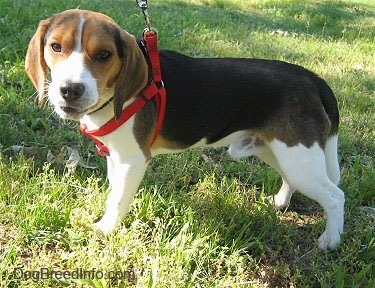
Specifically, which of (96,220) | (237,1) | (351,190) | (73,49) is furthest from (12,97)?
(237,1)

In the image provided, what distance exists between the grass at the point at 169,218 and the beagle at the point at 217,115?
0.22 metres

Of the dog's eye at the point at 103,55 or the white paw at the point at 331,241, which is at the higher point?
the dog's eye at the point at 103,55

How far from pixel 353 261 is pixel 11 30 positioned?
190 inches

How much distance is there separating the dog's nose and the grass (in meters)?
0.87

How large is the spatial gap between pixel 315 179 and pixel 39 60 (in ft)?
6.41

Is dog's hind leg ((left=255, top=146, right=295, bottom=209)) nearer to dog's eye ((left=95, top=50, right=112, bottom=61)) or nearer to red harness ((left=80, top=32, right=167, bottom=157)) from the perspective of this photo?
red harness ((left=80, top=32, right=167, bottom=157))

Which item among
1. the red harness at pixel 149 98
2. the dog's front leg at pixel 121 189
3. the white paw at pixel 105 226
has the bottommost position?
the white paw at pixel 105 226

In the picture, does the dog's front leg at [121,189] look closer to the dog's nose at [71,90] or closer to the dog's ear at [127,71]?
the dog's ear at [127,71]

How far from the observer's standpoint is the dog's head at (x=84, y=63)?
2676 mm

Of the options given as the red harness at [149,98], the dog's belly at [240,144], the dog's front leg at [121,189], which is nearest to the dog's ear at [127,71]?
the red harness at [149,98]

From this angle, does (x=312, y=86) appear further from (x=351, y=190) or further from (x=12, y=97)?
(x=12, y=97)

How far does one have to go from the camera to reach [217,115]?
345cm

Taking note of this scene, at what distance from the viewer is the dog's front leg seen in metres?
3.18

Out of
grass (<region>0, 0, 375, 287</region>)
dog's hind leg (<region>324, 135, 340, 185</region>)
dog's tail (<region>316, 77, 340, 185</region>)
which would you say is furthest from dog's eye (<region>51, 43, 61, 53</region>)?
dog's hind leg (<region>324, 135, 340, 185</region>)
